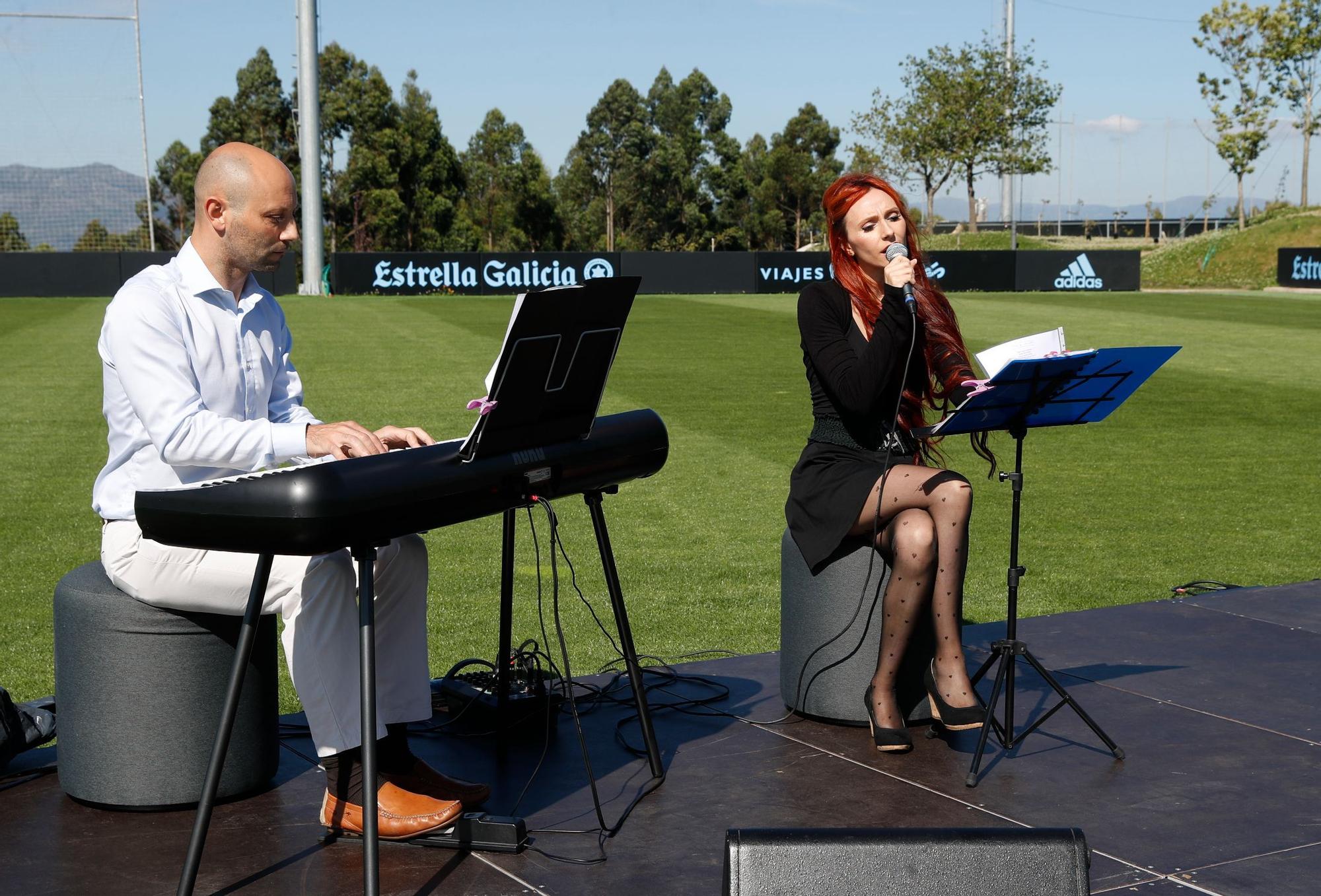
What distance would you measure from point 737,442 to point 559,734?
7470mm

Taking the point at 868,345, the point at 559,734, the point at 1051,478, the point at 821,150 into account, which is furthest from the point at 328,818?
the point at 821,150

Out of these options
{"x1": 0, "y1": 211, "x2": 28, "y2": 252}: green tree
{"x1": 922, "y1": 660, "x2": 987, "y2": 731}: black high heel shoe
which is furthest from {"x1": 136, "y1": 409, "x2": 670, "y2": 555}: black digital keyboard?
{"x1": 0, "y1": 211, "x2": 28, "y2": 252}: green tree

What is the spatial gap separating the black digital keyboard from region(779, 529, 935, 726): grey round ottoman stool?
1446 millimetres

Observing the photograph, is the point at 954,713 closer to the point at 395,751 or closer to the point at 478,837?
the point at 478,837

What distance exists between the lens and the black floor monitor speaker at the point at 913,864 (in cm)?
258

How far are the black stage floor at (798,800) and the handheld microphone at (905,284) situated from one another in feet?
4.87

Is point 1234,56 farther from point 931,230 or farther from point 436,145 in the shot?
point 436,145

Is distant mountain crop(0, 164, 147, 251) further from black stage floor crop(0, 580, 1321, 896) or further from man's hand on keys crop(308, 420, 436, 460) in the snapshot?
man's hand on keys crop(308, 420, 436, 460)

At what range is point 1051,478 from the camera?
10609mm

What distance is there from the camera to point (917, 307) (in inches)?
196

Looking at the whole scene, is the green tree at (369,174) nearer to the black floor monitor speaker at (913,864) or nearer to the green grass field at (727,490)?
the green grass field at (727,490)

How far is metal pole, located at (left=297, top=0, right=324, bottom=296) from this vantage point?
3684 centimetres

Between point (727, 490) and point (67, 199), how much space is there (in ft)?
113

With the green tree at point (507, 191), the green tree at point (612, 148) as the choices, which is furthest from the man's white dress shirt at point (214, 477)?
the green tree at point (612, 148)
